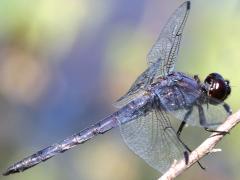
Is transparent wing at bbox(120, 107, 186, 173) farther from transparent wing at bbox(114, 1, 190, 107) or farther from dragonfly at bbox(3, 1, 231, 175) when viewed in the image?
transparent wing at bbox(114, 1, 190, 107)

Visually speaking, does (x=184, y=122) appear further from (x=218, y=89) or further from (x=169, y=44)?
(x=169, y=44)

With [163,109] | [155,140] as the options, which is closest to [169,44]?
[163,109]

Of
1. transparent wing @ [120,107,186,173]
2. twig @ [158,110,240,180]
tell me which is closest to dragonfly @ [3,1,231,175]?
transparent wing @ [120,107,186,173]

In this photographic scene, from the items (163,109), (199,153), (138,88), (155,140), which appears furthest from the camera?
(138,88)

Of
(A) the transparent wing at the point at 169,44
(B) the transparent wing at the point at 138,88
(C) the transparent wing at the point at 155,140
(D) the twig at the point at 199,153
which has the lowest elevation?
(D) the twig at the point at 199,153

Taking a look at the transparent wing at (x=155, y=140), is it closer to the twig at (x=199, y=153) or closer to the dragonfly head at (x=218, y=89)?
the dragonfly head at (x=218, y=89)

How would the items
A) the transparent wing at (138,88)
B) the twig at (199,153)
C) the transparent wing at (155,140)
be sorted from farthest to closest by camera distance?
the transparent wing at (138,88), the transparent wing at (155,140), the twig at (199,153)

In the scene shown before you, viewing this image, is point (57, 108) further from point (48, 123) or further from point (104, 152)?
point (104, 152)

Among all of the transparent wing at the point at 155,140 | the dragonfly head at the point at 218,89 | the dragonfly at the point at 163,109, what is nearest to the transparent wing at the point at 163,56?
the dragonfly at the point at 163,109
